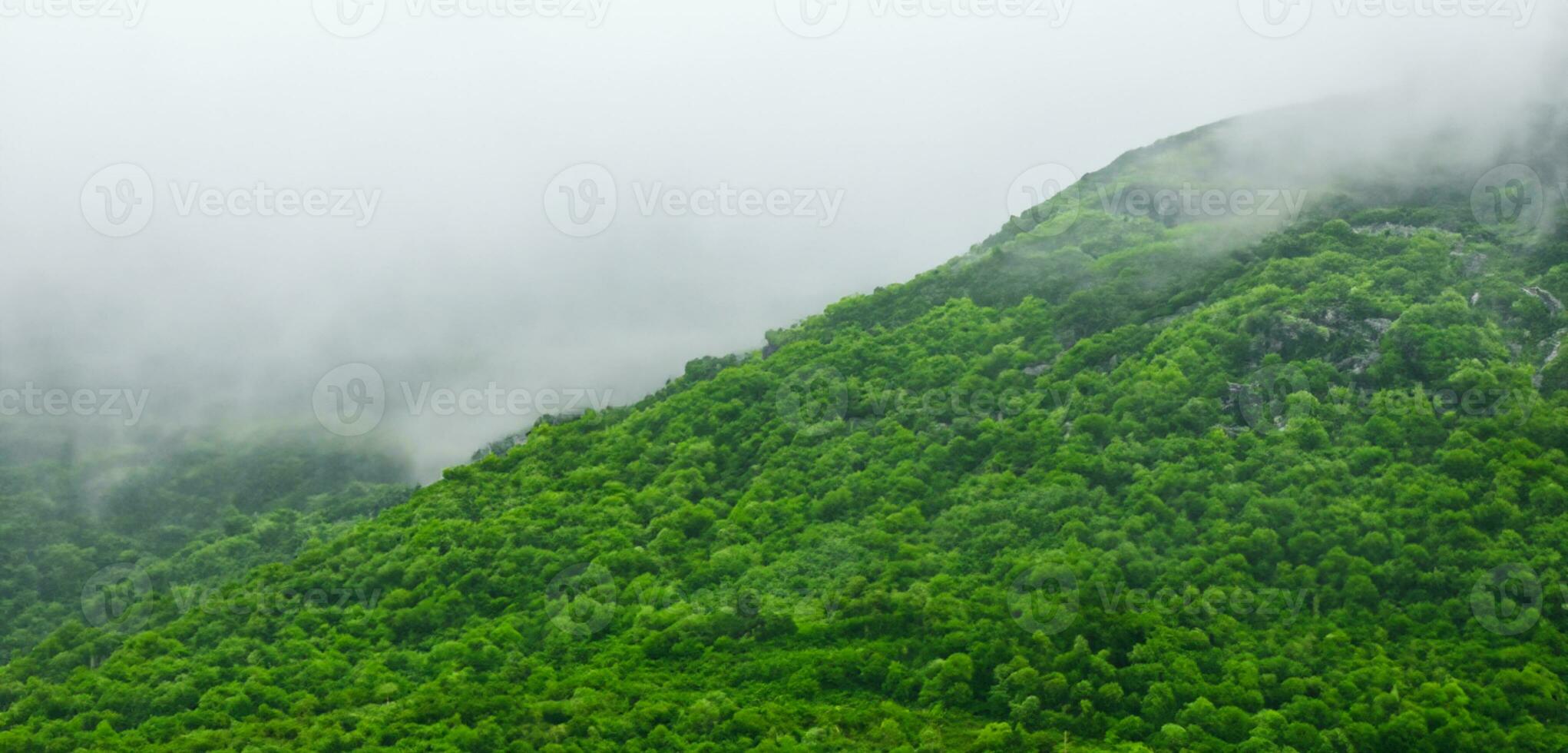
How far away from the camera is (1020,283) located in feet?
298

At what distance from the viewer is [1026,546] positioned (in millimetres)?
64625

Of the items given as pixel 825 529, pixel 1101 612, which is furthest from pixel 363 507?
pixel 1101 612

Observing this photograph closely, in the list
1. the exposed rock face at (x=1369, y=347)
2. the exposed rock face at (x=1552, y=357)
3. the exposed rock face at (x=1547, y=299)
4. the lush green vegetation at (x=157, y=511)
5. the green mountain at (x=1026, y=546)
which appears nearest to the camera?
the green mountain at (x=1026, y=546)

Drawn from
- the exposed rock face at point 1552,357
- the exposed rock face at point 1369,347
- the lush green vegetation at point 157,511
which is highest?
the lush green vegetation at point 157,511

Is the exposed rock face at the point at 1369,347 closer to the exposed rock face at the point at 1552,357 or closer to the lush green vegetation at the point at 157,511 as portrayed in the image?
the exposed rock face at the point at 1552,357

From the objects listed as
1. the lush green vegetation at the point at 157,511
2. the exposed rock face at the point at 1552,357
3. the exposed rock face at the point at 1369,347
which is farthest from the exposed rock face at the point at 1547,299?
→ the lush green vegetation at the point at 157,511

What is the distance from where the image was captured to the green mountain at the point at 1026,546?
54.6 metres

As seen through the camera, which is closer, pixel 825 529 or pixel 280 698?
pixel 280 698

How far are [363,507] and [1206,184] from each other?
7628 cm

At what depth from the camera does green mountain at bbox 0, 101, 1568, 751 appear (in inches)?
2151

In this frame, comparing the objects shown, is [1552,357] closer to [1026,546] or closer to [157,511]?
A: [1026,546]

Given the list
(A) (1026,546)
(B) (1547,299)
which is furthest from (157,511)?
(B) (1547,299)

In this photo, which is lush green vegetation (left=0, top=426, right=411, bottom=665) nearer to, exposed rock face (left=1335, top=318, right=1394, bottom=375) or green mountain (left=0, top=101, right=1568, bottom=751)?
green mountain (left=0, top=101, right=1568, bottom=751)

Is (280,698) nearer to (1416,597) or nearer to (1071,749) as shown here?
(1071,749)
